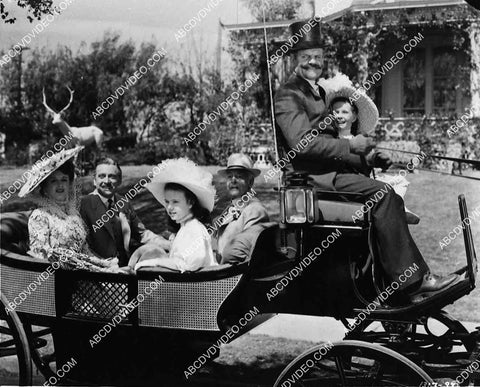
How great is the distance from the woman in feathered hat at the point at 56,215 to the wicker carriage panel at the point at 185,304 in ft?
1.16

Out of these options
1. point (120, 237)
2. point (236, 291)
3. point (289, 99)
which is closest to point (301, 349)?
point (120, 237)

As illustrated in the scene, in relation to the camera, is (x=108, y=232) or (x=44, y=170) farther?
(x=108, y=232)

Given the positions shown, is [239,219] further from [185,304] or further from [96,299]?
[96,299]

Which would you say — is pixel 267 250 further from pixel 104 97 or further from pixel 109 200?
pixel 104 97

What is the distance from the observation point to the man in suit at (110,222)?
14.2ft

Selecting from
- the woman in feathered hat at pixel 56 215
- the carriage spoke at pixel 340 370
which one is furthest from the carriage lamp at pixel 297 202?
the woman in feathered hat at pixel 56 215

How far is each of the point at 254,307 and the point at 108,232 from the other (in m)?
1.25

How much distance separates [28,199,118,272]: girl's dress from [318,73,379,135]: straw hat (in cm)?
140

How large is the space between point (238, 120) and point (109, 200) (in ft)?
10.4

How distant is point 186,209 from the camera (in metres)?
3.78

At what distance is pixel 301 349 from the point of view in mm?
5367

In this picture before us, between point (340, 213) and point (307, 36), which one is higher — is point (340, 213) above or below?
below

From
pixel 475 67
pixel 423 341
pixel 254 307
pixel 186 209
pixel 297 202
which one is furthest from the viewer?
pixel 475 67

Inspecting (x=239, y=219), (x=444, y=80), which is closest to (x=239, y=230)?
(x=239, y=219)
